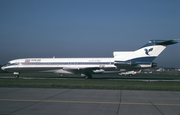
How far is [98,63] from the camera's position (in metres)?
31.0

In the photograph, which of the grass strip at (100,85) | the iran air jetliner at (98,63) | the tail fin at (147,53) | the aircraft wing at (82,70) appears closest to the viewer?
the grass strip at (100,85)

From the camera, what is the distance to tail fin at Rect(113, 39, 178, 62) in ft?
92.7

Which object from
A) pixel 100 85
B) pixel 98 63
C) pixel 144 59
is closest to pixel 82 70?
pixel 98 63

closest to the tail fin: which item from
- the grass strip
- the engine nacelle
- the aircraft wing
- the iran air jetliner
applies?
the iran air jetliner

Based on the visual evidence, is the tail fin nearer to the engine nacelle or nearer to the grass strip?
the engine nacelle

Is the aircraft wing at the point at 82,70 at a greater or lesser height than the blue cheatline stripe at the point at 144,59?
lesser

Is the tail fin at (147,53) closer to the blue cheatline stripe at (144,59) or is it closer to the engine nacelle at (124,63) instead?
the blue cheatline stripe at (144,59)

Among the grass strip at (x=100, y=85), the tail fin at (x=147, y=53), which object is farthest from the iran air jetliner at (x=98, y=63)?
the grass strip at (x=100, y=85)

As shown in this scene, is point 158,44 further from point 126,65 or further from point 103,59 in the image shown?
point 103,59

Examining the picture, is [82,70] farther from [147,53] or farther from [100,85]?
[100,85]

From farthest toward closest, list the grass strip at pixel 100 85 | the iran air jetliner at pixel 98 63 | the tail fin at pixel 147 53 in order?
1. the iran air jetliner at pixel 98 63
2. the tail fin at pixel 147 53
3. the grass strip at pixel 100 85

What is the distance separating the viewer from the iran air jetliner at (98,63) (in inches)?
1133

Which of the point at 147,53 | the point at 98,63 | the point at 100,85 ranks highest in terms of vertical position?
the point at 147,53

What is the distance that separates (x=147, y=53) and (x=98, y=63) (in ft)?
27.7
